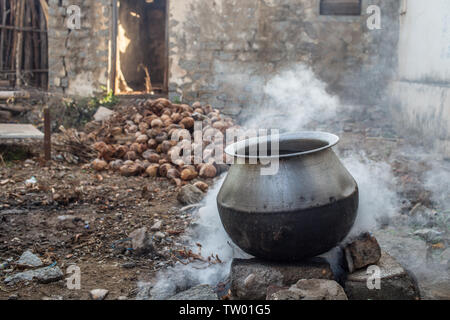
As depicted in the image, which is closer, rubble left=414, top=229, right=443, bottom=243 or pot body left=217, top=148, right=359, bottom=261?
pot body left=217, top=148, right=359, bottom=261

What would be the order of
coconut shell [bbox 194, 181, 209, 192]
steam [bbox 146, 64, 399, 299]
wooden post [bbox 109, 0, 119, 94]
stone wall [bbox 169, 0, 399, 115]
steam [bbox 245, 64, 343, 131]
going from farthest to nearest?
wooden post [bbox 109, 0, 119, 94], steam [bbox 245, 64, 343, 131], stone wall [bbox 169, 0, 399, 115], coconut shell [bbox 194, 181, 209, 192], steam [bbox 146, 64, 399, 299]

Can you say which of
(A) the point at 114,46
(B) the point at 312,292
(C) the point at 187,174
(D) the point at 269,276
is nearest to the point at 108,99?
(A) the point at 114,46

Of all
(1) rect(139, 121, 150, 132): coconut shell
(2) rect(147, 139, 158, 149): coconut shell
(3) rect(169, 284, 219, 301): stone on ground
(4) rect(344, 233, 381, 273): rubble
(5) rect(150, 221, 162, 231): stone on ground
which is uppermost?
(1) rect(139, 121, 150, 132): coconut shell

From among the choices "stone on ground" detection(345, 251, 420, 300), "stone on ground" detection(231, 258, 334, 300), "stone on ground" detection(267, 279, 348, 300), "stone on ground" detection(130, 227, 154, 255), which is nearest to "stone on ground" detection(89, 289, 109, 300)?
"stone on ground" detection(130, 227, 154, 255)

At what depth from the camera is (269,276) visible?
264cm

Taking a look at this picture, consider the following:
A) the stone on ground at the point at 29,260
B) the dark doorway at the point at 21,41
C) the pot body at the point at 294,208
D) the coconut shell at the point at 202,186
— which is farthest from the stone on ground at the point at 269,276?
the dark doorway at the point at 21,41

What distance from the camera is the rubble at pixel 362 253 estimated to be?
105 inches

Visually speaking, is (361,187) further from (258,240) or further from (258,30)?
(258,30)

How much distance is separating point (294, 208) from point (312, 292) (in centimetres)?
48

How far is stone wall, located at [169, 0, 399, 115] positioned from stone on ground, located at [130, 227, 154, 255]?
17.6 feet

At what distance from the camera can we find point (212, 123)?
22.3 feet

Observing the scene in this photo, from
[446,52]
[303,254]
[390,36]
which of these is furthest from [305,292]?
[390,36]

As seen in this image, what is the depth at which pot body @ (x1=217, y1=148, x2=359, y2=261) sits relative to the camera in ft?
8.25

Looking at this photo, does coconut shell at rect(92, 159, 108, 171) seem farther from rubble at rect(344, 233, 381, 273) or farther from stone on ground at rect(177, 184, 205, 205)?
rubble at rect(344, 233, 381, 273)
